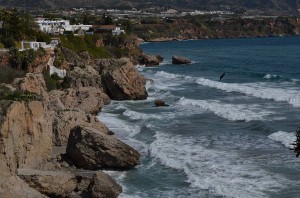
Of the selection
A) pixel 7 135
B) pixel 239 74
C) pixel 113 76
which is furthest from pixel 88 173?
pixel 239 74

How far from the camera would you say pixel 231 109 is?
138ft

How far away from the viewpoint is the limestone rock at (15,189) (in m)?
19.9

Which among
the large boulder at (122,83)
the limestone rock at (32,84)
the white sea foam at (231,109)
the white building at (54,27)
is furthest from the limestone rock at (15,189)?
the white building at (54,27)

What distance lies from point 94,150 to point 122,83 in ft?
75.2

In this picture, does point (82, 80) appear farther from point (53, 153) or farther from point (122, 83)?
point (53, 153)

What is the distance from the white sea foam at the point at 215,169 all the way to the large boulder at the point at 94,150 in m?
2.61

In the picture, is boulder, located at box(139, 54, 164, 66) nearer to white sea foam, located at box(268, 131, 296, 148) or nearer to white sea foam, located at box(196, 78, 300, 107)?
white sea foam, located at box(196, 78, 300, 107)

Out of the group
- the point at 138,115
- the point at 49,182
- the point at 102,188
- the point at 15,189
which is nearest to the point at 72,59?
the point at 138,115

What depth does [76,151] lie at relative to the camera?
25.7 m

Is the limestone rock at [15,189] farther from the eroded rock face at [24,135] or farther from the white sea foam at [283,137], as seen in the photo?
the white sea foam at [283,137]

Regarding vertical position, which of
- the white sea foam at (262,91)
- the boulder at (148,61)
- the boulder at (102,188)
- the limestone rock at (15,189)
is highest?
the limestone rock at (15,189)

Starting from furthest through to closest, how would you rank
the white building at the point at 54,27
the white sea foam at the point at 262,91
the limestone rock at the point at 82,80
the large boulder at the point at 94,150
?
the white building at the point at 54,27
the limestone rock at the point at 82,80
the white sea foam at the point at 262,91
the large boulder at the point at 94,150

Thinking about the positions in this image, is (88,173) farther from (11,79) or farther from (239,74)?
(239,74)

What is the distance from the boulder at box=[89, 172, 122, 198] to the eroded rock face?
10.1ft
